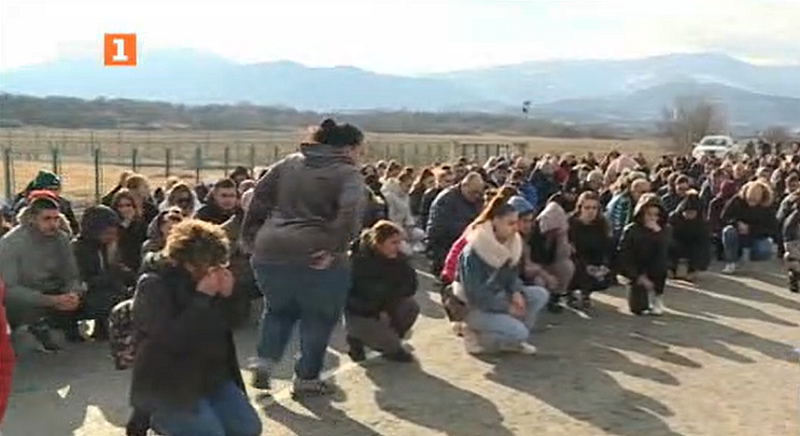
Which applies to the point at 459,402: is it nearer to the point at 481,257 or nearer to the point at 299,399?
the point at 299,399

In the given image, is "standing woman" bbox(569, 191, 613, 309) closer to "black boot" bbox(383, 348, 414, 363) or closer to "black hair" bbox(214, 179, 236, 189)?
"black boot" bbox(383, 348, 414, 363)

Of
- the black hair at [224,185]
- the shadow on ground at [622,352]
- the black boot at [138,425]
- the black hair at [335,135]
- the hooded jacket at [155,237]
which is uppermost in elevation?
the black hair at [335,135]

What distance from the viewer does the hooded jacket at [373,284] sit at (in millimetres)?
8750

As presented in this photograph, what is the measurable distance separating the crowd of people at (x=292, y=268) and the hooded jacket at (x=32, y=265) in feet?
0.04

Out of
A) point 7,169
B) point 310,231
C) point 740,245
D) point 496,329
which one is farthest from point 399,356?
point 7,169

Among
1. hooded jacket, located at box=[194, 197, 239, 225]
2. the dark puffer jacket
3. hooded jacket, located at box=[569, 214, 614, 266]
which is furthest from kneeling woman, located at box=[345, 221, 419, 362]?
the dark puffer jacket

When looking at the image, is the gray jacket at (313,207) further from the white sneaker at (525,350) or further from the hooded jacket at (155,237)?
the white sneaker at (525,350)

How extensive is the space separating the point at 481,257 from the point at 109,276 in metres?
3.05

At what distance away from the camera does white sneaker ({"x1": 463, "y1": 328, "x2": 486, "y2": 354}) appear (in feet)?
29.9

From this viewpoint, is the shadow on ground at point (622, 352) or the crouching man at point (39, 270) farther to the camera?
the crouching man at point (39, 270)

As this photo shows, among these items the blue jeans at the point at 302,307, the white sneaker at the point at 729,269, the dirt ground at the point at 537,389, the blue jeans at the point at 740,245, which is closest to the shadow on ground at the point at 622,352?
the dirt ground at the point at 537,389

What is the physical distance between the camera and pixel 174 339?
5.45 meters

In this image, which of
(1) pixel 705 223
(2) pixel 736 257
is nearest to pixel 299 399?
(1) pixel 705 223

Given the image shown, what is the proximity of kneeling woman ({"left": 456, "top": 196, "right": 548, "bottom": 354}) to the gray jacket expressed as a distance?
6.29ft
